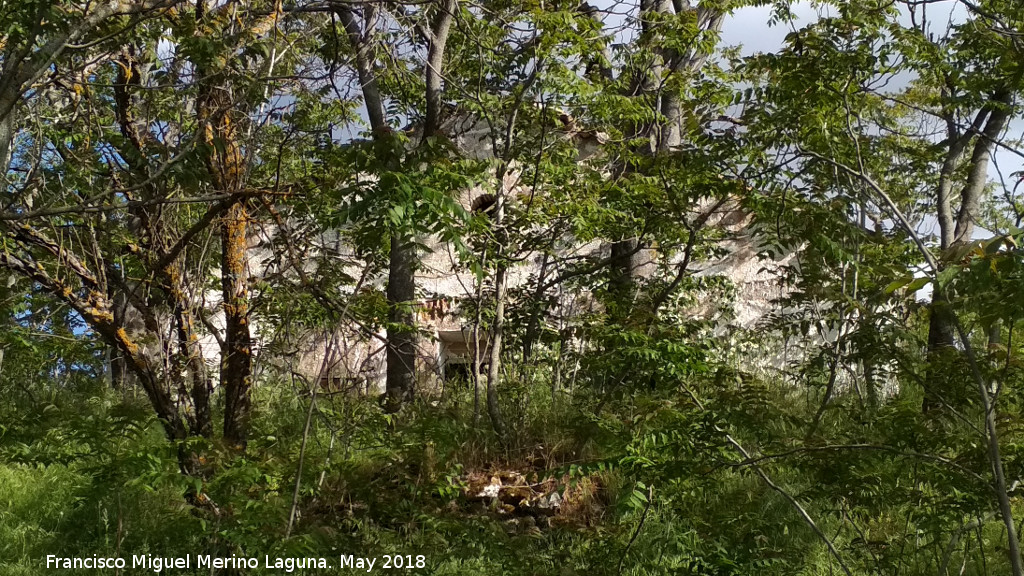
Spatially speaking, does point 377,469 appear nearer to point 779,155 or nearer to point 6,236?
point 6,236

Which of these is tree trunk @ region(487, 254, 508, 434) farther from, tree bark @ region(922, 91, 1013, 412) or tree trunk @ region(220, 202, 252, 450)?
tree bark @ region(922, 91, 1013, 412)

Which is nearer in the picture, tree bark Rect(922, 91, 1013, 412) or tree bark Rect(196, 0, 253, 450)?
tree bark Rect(196, 0, 253, 450)

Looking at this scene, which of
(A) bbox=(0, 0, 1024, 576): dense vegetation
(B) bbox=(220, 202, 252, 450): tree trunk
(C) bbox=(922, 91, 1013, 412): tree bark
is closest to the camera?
(A) bbox=(0, 0, 1024, 576): dense vegetation

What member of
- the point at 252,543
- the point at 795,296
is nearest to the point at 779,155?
the point at 795,296

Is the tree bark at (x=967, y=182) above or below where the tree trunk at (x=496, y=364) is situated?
above

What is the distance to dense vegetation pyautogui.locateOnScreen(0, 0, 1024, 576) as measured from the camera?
353 cm

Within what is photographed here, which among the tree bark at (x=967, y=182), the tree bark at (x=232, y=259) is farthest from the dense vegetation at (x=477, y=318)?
the tree bark at (x=967, y=182)

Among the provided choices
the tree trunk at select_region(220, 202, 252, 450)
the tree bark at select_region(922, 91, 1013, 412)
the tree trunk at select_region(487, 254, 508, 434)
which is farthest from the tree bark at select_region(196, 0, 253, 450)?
the tree bark at select_region(922, 91, 1013, 412)

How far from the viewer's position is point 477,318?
230 inches

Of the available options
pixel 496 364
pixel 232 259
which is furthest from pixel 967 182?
pixel 232 259

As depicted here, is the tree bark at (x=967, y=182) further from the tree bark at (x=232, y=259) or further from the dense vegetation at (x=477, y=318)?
the tree bark at (x=232, y=259)

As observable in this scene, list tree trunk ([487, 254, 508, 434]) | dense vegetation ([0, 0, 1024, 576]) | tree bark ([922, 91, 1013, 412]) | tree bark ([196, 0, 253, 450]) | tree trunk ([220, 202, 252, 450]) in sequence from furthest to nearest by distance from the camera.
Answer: tree bark ([922, 91, 1013, 412]) → tree trunk ([487, 254, 508, 434]) → tree trunk ([220, 202, 252, 450]) → tree bark ([196, 0, 253, 450]) → dense vegetation ([0, 0, 1024, 576])

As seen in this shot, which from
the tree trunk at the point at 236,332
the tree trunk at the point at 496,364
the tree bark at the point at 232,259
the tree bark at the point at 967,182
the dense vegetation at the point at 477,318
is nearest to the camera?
the dense vegetation at the point at 477,318

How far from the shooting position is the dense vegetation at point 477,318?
3527 millimetres
